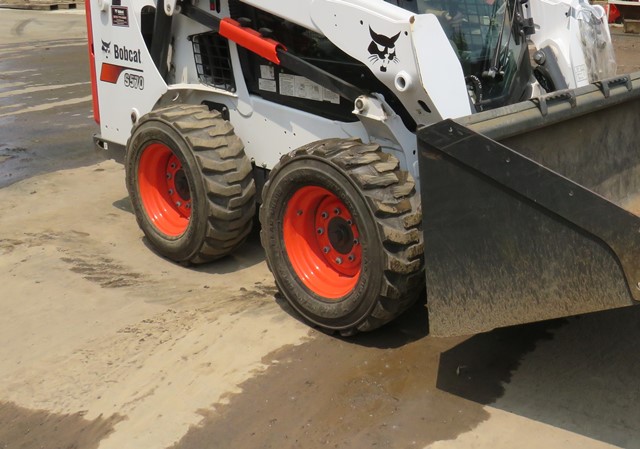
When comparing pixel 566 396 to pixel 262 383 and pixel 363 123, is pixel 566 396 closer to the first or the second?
pixel 262 383

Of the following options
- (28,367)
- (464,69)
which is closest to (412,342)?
(464,69)

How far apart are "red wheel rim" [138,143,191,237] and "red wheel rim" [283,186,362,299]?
1.12 meters

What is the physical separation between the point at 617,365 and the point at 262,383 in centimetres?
159

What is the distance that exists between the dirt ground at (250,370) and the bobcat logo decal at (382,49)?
1.33 meters

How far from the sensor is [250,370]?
407 centimetres

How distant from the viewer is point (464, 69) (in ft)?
14.6

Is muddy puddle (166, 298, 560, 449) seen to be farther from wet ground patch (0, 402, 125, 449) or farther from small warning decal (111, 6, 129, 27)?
small warning decal (111, 6, 129, 27)

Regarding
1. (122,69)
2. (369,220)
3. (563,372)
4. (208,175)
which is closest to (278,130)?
(208,175)

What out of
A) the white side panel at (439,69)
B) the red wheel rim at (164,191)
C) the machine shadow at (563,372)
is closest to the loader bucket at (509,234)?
the white side panel at (439,69)

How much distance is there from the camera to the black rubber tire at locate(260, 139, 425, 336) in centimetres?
389

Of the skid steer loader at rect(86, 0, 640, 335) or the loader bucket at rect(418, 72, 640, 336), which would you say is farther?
the skid steer loader at rect(86, 0, 640, 335)

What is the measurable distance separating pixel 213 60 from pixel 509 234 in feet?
8.32

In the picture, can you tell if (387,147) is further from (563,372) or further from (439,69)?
(563,372)

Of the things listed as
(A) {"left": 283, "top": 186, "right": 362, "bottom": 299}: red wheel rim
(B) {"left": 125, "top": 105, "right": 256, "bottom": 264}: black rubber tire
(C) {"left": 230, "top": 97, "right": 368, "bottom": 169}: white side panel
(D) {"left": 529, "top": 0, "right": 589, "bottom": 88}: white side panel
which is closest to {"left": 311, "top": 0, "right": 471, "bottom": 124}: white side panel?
(C) {"left": 230, "top": 97, "right": 368, "bottom": 169}: white side panel
